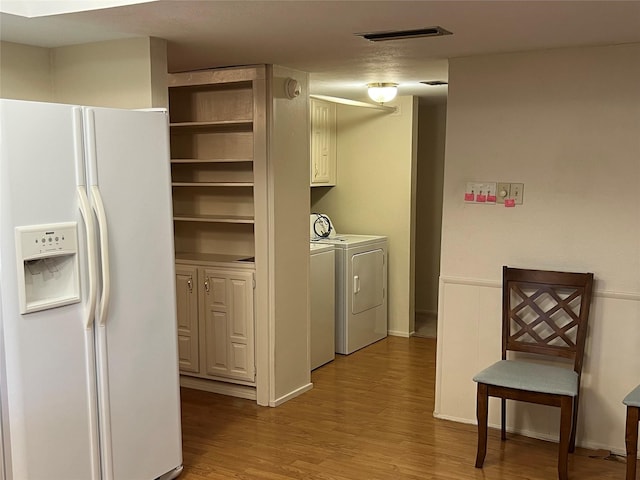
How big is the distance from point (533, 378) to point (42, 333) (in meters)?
2.23

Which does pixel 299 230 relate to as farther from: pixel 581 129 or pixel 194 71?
pixel 581 129

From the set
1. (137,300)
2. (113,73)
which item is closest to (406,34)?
(113,73)

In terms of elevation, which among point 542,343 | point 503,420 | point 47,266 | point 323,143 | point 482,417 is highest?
point 323,143

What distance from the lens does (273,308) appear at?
4.26 meters

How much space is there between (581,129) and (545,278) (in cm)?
80

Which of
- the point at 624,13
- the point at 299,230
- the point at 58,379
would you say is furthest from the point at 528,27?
the point at 58,379

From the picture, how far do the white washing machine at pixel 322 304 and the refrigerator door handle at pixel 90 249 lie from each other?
2.34 meters

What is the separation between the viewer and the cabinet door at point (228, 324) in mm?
4367

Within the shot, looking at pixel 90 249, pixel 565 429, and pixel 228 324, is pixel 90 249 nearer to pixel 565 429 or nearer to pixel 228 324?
pixel 228 324

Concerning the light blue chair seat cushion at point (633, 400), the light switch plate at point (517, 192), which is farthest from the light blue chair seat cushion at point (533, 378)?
the light switch plate at point (517, 192)

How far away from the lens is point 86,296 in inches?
105

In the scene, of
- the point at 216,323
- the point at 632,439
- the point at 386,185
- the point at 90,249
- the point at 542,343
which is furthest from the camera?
the point at 386,185

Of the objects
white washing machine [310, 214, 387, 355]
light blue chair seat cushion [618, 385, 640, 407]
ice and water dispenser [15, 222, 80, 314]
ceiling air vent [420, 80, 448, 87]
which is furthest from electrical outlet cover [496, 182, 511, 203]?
ice and water dispenser [15, 222, 80, 314]

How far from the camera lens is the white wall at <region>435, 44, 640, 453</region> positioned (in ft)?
11.4
